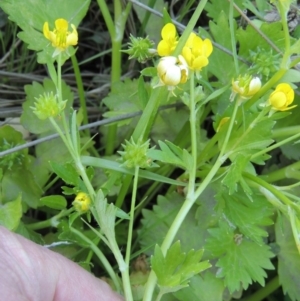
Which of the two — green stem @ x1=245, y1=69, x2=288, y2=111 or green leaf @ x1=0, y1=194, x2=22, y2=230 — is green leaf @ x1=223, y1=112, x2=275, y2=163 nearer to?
green stem @ x1=245, y1=69, x2=288, y2=111

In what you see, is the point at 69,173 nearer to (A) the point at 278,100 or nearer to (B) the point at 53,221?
(B) the point at 53,221

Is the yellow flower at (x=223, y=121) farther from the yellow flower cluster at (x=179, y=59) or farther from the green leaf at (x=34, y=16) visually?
the green leaf at (x=34, y=16)

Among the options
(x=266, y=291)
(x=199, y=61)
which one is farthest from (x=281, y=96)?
(x=266, y=291)

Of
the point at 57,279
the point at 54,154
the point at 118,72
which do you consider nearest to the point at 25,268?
the point at 57,279

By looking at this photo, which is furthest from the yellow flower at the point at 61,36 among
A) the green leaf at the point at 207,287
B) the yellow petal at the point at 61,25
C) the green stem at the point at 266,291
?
the green stem at the point at 266,291

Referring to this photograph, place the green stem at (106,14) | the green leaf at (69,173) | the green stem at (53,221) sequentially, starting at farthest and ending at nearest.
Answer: the green stem at (106,14) → the green stem at (53,221) → the green leaf at (69,173)

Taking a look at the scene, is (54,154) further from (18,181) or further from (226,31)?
(226,31)

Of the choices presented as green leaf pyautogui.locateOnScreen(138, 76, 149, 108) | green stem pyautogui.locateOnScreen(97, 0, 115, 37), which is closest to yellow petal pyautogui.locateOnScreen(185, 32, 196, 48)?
green leaf pyautogui.locateOnScreen(138, 76, 149, 108)
